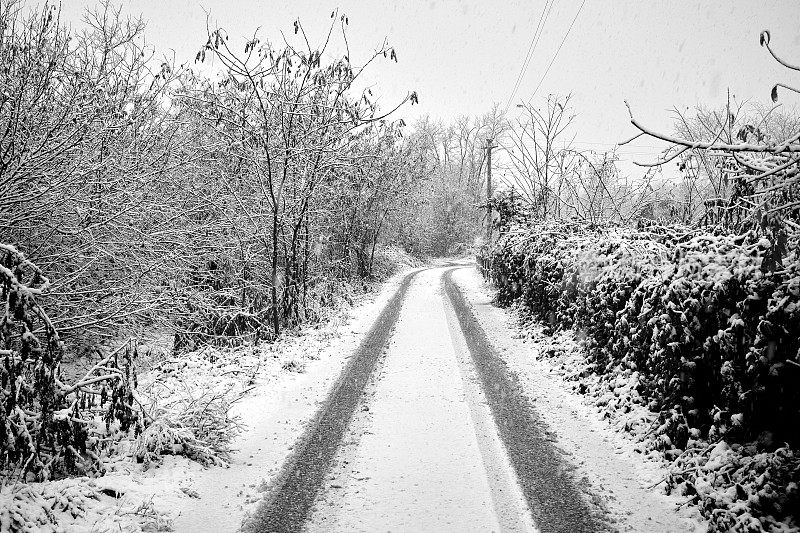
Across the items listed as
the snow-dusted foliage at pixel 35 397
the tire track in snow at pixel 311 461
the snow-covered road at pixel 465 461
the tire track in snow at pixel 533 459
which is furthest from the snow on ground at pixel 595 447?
the snow-dusted foliage at pixel 35 397

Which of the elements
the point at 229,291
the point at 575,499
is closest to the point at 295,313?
the point at 229,291

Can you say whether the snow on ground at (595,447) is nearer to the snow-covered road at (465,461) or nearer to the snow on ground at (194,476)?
the snow-covered road at (465,461)

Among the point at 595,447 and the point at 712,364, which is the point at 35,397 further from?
the point at 712,364

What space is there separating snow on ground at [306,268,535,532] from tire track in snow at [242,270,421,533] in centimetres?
16

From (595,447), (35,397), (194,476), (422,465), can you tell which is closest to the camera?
(35,397)

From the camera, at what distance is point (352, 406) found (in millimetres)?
7609

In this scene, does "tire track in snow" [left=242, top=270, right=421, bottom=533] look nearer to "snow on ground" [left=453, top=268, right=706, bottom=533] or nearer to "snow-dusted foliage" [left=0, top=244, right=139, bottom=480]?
"snow-dusted foliage" [left=0, top=244, right=139, bottom=480]

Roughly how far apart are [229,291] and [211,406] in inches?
199

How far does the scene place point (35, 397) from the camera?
15.4 ft

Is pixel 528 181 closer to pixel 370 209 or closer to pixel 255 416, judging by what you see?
pixel 370 209

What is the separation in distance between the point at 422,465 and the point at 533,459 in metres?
1.42

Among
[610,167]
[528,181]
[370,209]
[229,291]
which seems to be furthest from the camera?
[370,209]

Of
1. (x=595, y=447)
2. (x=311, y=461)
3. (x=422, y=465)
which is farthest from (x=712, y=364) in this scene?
(x=311, y=461)

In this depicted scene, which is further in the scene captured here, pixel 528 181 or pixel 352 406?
pixel 528 181
